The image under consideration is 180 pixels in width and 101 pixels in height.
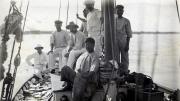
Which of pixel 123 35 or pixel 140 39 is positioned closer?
pixel 123 35

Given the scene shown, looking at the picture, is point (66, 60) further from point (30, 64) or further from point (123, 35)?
point (30, 64)

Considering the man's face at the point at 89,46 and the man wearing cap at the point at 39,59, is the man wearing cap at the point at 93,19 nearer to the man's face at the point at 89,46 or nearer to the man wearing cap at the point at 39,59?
the man's face at the point at 89,46

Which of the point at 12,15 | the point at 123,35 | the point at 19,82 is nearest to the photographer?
the point at 12,15

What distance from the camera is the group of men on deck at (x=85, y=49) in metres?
2.73

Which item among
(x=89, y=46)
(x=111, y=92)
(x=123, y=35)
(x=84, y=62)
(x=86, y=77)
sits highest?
(x=123, y=35)

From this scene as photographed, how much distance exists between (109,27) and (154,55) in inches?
169

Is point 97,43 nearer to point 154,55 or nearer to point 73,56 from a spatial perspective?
point 73,56

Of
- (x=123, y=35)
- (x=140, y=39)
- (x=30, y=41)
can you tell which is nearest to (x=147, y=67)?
(x=140, y=39)

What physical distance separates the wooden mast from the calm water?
1.80 meters

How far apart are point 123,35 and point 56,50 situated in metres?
1.09

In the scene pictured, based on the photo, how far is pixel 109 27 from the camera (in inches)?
118

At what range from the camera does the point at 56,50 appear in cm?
448

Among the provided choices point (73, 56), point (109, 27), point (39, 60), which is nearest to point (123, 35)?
point (73, 56)

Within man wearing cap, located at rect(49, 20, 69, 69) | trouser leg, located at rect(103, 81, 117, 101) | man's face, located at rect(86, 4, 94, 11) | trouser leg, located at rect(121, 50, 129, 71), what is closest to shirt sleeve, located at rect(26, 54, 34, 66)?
man wearing cap, located at rect(49, 20, 69, 69)
